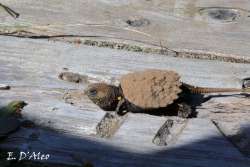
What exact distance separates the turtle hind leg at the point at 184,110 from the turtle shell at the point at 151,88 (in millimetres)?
33

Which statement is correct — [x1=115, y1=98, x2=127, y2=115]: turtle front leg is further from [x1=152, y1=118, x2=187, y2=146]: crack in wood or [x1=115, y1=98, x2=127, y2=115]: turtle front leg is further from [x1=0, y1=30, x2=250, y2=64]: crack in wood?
[x1=0, y1=30, x2=250, y2=64]: crack in wood

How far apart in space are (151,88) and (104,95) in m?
0.14

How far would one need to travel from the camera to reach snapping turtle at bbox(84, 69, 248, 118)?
196 cm

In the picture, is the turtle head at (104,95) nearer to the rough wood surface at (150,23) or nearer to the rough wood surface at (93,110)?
the rough wood surface at (93,110)

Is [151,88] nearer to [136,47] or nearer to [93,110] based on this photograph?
[93,110]

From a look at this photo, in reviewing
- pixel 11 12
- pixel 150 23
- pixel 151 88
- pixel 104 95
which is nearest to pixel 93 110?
pixel 104 95

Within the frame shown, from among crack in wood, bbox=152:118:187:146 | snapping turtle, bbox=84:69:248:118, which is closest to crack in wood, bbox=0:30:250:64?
snapping turtle, bbox=84:69:248:118

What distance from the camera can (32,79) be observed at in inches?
82.9

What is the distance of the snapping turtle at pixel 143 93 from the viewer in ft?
6.43

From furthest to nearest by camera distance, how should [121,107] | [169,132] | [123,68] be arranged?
[123,68], [121,107], [169,132]

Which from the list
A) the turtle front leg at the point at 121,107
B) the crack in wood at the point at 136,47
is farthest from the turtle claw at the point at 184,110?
the crack in wood at the point at 136,47

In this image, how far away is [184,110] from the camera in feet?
6.49

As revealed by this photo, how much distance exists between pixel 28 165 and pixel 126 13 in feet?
3.09

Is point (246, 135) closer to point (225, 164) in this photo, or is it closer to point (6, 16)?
point (225, 164)
